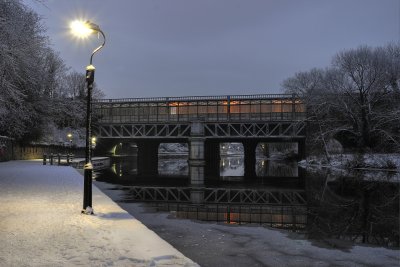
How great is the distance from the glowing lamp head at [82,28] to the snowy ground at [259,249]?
6311 mm

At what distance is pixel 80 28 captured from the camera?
1229 centimetres

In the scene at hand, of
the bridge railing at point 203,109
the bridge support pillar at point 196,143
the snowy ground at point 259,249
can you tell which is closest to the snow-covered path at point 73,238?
the snowy ground at point 259,249

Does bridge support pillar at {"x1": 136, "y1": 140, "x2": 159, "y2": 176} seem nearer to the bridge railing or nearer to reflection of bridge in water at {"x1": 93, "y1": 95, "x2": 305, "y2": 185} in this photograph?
reflection of bridge in water at {"x1": 93, "y1": 95, "x2": 305, "y2": 185}

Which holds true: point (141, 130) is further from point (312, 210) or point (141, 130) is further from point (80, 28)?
point (80, 28)

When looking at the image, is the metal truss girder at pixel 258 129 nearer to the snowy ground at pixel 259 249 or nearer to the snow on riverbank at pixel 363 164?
the snow on riverbank at pixel 363 164

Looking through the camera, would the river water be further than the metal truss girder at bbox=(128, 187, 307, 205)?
No

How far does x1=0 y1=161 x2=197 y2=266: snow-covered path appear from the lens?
292 inches

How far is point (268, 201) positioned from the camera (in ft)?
75.7

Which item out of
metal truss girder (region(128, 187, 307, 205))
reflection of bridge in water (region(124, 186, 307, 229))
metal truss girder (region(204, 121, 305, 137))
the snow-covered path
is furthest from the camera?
metal truss girder (region(204, 121, 305, 137))

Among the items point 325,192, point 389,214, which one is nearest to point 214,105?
point 325,192

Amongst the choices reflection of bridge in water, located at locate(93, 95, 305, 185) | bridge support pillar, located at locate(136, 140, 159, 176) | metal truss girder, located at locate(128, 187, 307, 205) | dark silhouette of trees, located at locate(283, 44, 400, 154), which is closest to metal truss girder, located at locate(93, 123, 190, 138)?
reflection of bridge in water, located at locate(93, 95, 305, 185)

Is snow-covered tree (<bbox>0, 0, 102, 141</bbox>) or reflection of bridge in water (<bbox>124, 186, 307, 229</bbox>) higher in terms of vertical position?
snow-covered tree (<bbox>0, 0, 102, 141</bbox>)

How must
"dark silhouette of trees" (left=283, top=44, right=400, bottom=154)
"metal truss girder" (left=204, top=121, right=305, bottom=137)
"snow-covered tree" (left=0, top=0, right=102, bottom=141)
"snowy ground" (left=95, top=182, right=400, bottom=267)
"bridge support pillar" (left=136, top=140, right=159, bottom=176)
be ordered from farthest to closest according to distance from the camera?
"bridge support pillar" (left=136, top=140, right=159, bottom=176), "metal truss girder" (left=204, top=121, right=305, bottom=137), "dark silhouette of trees" (left=283, top=44, right=400, bottom=154), "snow-covered tree" (left=0, top=0, right=102, bottom=141), "snowy ground" (left=95, top=182, right=400, bottom=267)

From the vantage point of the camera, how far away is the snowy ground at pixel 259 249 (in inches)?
357
